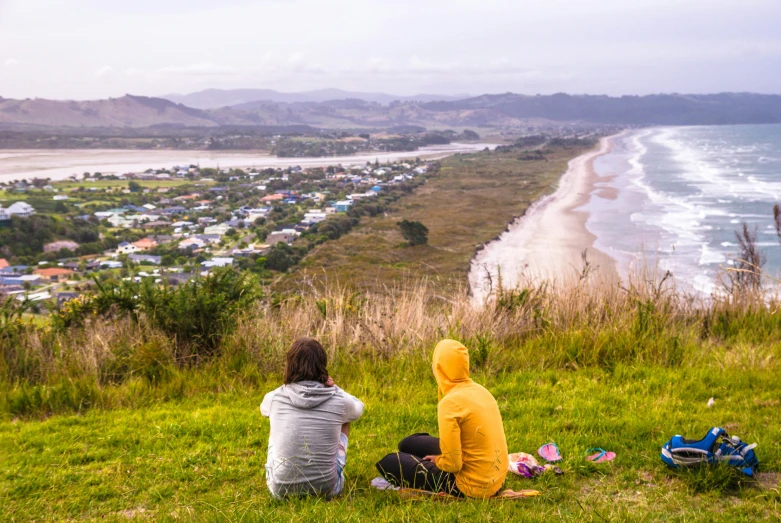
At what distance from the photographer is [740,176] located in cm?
4894

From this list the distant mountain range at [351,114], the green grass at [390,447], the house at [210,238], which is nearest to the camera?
the green grass at [390,447]

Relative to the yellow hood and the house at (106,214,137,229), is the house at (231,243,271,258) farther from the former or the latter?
the yellow hood

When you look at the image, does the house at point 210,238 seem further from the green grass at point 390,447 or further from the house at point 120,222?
the green grass at point 390,447

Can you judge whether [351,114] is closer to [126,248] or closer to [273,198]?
[273,198]

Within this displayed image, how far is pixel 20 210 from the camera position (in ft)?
83.1

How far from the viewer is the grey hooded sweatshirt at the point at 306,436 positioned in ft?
10.1

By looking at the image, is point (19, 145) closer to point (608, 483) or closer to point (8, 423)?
point (8, 423)

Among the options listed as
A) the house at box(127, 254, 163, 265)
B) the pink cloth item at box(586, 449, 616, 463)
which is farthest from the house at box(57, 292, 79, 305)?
the house at box(127, 254, 163, 265)

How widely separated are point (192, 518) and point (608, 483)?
2127 millimetres

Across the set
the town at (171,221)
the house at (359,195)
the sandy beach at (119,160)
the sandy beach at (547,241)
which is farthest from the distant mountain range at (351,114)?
the sandy beach at (547,241)

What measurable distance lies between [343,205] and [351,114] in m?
130

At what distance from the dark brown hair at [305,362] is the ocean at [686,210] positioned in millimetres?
5755

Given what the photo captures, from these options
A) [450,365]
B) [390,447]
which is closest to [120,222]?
[390,447]

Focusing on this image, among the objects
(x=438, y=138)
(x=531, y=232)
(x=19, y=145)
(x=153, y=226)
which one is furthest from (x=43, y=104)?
(x=438, y=138)
